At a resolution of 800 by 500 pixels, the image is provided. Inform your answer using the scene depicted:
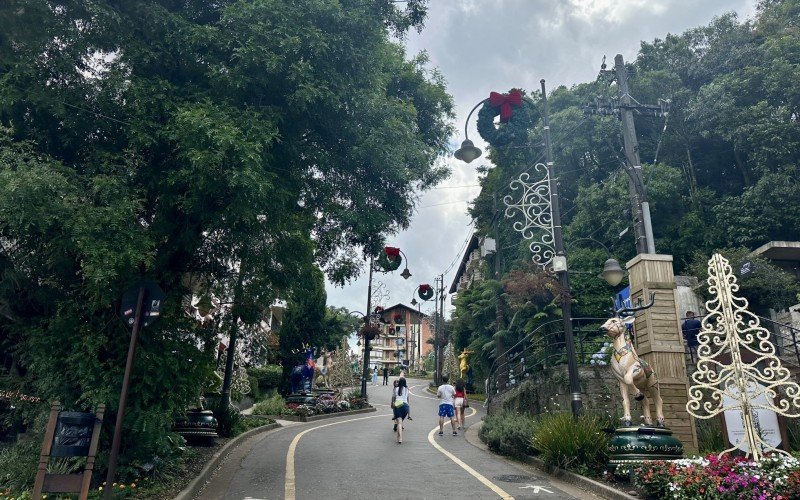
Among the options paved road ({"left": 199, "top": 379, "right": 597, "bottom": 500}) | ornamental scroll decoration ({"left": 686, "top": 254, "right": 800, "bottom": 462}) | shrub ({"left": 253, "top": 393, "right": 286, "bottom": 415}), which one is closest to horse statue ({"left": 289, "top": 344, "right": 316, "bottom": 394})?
shrub ({"left": 253, "top": 393, "right": 286, "bottom": 415})

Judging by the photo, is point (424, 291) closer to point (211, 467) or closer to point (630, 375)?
point (211, 467)

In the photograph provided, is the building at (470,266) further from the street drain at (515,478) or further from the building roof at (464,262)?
the street drain at (515,478)

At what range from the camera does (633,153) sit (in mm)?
13906

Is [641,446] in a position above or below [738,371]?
below

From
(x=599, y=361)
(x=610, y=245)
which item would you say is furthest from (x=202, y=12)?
(x=610, y=245)

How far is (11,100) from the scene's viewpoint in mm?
8359

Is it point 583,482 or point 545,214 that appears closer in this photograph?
point 583,482

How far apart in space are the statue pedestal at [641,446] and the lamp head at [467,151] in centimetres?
641

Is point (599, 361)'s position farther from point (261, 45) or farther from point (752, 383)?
point (261, 45)

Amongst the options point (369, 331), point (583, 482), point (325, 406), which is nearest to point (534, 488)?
point (583, 482)

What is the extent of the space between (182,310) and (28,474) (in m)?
3.26

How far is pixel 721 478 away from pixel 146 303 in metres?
8.09

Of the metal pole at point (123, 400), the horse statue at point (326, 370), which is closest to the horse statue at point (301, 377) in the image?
the horse statue at point (326, 370)

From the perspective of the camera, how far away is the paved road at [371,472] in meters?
8.46
